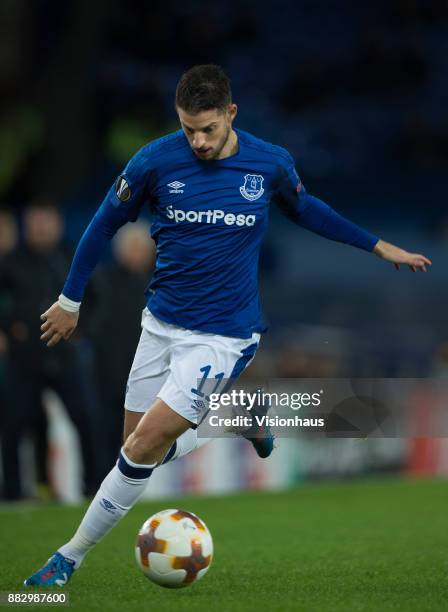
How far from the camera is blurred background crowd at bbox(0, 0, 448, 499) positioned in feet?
62.3

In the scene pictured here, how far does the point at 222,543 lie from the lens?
786cm

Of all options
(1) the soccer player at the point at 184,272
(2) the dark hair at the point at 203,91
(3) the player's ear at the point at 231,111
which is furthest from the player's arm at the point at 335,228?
(2) the dark hair at the point at 203,91

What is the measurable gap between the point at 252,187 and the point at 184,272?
1.66ft

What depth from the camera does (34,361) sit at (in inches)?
404

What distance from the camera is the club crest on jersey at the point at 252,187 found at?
5.78 m

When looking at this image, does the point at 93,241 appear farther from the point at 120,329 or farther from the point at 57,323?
the point at 120,329

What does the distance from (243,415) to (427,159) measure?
1509 centimetres

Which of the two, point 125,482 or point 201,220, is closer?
point 125,482

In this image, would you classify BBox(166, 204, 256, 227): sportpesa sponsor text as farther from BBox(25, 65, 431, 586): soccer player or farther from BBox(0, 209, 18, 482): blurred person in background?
BBox(0, 209, 18, 482): blurred person in background

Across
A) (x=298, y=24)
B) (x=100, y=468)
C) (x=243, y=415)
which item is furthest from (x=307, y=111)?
(x=243, y=415)

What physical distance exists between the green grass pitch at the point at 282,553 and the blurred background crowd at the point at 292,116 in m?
6.04

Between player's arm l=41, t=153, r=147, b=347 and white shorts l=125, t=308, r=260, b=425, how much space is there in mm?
397

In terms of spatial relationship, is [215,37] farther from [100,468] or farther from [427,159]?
[100,468]

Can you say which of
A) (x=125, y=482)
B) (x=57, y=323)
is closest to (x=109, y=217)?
(x=57, y=323)
